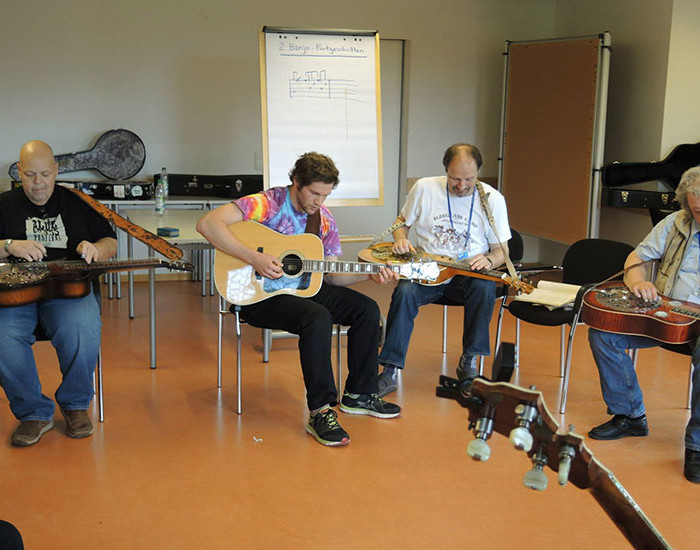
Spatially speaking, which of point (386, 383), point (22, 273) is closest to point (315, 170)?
point (386, 383)

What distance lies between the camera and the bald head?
307 cm

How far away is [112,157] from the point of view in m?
5.77

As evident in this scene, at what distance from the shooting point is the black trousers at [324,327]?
10.3ft

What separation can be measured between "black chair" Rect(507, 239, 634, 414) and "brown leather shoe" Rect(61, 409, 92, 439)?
187 centimetres

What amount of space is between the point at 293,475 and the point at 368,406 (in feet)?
2.13

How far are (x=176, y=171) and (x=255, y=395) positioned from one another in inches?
114

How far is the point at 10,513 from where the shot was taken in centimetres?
250

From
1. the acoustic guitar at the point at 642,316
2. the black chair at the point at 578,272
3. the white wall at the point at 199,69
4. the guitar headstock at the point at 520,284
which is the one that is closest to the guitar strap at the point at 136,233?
the guitar headstock at the point at 520,284

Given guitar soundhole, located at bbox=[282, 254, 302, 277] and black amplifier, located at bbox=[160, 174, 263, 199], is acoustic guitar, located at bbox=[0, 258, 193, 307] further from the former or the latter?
black amplifier, located at bbox=[160, 174, 263, 199]

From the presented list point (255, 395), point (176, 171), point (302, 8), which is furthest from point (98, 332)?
point (302, 8)

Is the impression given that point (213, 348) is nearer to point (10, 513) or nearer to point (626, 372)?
point (10, 513)

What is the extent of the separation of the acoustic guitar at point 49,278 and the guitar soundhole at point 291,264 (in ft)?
1.51

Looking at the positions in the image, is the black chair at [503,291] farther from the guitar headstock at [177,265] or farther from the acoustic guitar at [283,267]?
the guitar headstock at [177,265]

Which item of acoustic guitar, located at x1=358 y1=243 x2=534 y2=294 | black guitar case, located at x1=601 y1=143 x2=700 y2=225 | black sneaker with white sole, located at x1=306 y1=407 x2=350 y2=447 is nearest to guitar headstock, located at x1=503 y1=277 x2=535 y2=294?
acoustic guitar, located at x1=358 y1=243 x2=534 y2=294
